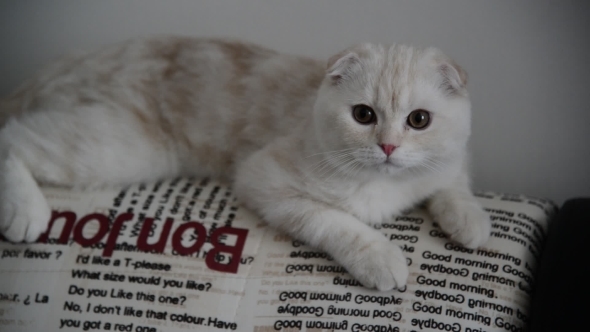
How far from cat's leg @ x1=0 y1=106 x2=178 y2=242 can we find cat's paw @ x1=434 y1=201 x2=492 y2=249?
2.48ft

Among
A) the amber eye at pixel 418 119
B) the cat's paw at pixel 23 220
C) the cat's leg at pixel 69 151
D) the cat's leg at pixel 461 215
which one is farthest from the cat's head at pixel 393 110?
the cat's paw at pixel 23 220

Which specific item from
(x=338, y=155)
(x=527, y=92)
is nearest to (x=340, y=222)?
(x=338, y=155)

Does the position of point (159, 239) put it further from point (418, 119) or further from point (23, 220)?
point (418, 119)

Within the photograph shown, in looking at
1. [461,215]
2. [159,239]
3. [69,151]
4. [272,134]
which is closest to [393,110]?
[461,215]

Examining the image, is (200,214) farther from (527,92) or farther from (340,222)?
(527,92)

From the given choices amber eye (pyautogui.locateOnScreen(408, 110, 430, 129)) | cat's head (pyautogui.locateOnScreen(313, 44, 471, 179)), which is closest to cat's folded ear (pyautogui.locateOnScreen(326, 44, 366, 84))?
cat's head (pyautogui.locateOnScreen(313, 44, 471, 179))

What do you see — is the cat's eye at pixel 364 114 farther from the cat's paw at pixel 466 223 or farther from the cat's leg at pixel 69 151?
the cat's leg at pixel 69 151

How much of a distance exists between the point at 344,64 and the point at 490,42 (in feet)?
1.92

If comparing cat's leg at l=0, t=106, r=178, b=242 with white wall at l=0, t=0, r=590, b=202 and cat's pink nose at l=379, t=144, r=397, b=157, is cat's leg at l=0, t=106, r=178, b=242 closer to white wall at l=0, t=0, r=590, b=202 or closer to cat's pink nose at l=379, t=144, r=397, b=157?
white wall at l=0, t=0, r=590, b=202

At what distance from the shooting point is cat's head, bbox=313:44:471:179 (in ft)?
3.83

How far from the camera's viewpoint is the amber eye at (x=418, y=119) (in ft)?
3.90

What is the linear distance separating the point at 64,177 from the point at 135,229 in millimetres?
263

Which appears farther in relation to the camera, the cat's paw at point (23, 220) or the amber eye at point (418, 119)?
the cat's paw at point (23, 220)

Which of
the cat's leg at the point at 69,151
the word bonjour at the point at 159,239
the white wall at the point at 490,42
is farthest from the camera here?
the white wall at the point at 490,42
